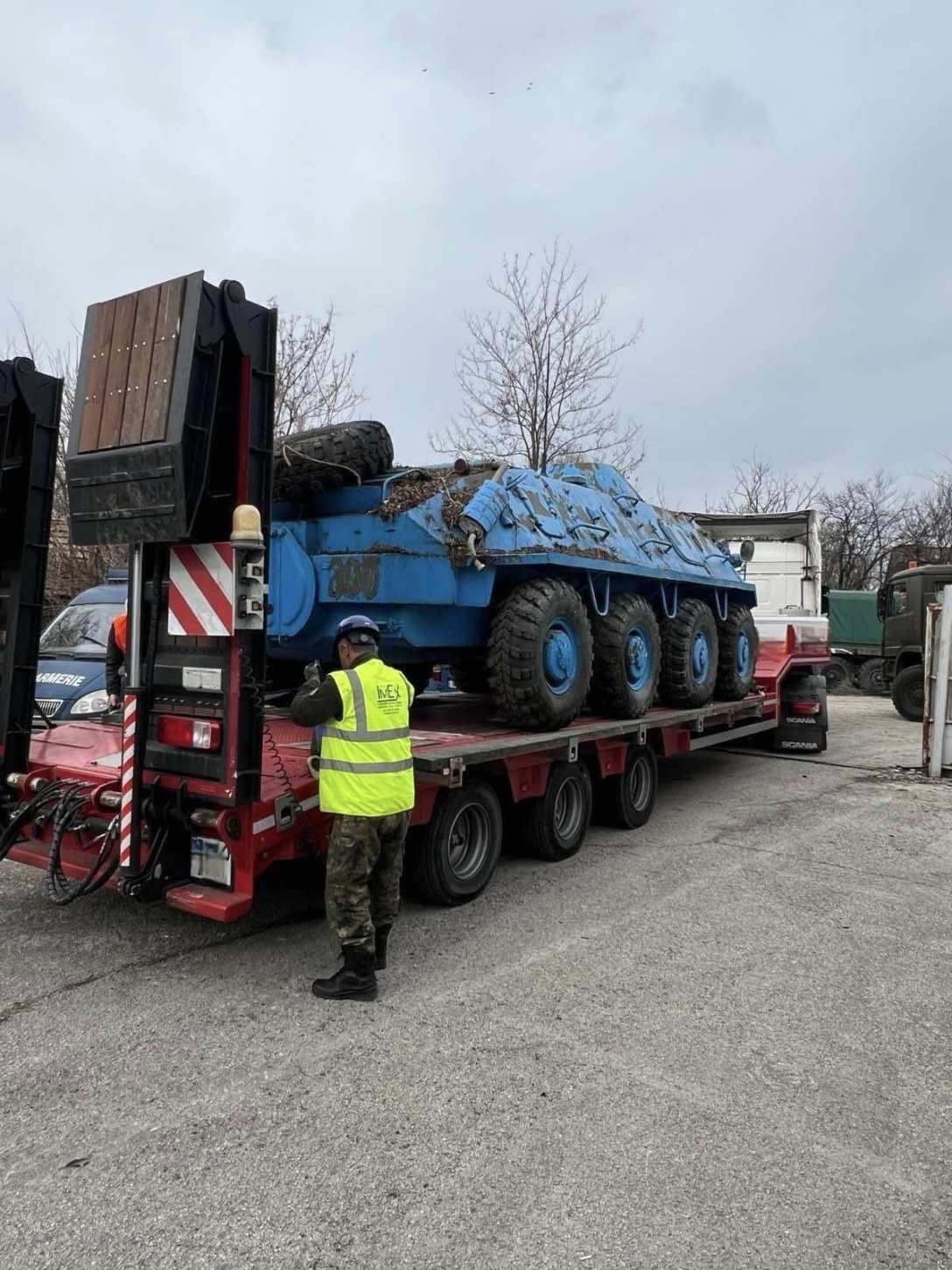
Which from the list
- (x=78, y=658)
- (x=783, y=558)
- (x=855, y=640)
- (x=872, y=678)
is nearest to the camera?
(x=78, y=658)

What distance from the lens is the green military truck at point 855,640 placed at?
24734 mm

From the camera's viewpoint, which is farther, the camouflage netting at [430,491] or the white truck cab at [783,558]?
the white truck cab at [783,558]

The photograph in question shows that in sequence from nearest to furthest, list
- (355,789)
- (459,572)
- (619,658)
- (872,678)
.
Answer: (355,789)
(459,572)
(619,658)
(872,678)

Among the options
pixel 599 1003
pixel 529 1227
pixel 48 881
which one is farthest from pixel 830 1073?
pixel 48 881

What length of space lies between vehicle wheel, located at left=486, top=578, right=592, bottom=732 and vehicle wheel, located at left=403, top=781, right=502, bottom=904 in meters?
0.71

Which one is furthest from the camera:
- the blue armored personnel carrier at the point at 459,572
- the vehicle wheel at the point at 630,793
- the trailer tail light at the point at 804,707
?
the trailer tail light at the point at 804,707

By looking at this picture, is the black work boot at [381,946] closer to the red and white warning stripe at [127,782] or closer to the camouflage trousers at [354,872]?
the camouflage trousers at [354,872]

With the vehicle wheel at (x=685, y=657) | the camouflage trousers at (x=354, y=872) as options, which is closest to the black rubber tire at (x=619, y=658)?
the vehicle wheel at (x=685, y=657)

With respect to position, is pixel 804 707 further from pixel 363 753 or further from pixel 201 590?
pixel 201 590

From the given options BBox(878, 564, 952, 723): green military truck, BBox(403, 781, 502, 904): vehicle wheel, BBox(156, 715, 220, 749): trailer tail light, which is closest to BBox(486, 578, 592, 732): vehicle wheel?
BBox(403, 781, 502, 904): vehicle wheel

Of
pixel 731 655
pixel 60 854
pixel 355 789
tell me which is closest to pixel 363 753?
pixel 355 789

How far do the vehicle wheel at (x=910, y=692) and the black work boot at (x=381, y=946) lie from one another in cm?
1564

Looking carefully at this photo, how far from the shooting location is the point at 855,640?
25.1m

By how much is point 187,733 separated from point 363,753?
920mm
